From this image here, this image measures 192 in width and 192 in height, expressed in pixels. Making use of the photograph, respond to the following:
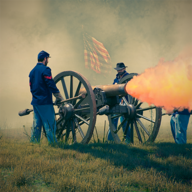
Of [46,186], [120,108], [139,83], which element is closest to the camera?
[46,186]

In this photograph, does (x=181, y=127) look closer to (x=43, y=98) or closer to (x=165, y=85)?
(x=165, y=85)

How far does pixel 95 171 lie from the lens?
2707 millimetres

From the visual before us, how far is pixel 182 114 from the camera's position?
16.0 feet

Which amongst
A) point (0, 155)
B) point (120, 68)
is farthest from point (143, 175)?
point (120, 68)

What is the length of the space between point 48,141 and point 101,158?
1509 millimetres

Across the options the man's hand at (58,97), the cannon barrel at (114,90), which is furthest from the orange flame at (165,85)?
the man's hand at (58,97)

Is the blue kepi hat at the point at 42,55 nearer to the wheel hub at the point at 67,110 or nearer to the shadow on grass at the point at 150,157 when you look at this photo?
the wheel hub at the point at 67,110

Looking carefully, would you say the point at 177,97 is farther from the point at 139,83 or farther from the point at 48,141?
the point at 48,141

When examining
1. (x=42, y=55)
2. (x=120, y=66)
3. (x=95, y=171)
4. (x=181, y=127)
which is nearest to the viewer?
(x=95, y=171)

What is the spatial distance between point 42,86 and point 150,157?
8.52ft

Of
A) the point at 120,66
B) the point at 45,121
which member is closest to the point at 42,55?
the point at 45,121

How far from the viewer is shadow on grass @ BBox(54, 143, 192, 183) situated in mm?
2742

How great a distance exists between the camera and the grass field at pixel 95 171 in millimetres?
2258

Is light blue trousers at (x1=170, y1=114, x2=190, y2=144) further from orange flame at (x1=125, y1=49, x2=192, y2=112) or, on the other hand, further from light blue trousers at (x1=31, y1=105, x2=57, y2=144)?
light blue trousers at (x1=31, y1=105, x2=57, y2=144)
